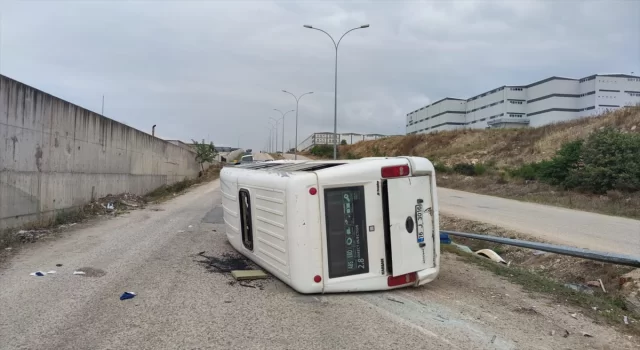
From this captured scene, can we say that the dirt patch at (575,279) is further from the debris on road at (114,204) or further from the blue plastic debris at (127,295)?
the debris on road at (114,204)

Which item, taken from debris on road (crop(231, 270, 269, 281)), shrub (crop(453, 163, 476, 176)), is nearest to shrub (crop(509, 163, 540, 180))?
shrub (crop(453, 163, 476, 176))

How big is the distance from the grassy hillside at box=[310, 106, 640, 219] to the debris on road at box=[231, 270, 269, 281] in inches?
619

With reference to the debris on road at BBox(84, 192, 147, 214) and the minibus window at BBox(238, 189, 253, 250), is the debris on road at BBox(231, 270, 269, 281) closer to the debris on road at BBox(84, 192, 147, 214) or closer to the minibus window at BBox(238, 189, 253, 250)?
the minibus window at BBox(238, 189, 253, 250)

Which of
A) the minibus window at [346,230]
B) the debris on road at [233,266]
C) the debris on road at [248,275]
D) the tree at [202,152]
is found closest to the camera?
the minibus window at [346,230]

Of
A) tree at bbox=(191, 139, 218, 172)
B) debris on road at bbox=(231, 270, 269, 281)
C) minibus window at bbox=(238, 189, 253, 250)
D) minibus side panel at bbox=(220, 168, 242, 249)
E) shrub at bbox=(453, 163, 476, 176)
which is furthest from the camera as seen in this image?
tree at bbox=(191, 139, 218, 172)

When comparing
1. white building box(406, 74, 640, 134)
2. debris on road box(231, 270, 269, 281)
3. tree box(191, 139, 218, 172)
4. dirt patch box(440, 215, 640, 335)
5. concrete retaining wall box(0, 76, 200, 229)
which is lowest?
dirt patch box(440, 215, 640, 335)

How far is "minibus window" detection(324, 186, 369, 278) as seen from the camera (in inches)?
206

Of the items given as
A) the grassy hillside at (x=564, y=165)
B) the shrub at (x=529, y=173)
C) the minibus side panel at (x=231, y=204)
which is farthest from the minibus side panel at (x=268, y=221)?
the shrub at (x=529, y=173)

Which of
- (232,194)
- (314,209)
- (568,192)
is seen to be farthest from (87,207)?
(568,192)

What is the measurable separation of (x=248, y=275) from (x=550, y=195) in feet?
67.8

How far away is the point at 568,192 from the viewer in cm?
2289

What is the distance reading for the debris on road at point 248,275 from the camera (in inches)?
238

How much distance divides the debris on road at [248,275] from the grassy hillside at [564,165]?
619 inches

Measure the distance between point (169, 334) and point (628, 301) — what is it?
19.4ft
